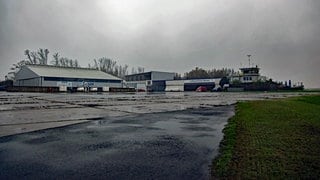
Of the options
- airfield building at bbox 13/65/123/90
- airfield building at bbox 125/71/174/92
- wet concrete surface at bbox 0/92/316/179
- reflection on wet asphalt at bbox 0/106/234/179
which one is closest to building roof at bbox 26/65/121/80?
airfield building at bbox 13/65/123/90

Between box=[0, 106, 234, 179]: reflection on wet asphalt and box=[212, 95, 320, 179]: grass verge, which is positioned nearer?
box=[212, 95, 320, 179]: grass verge

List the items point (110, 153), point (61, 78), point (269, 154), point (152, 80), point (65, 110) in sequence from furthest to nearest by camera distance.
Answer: point (152, 80)
point (61, 78)
point (65, 110)
point (110, 153)
point (269, 154)

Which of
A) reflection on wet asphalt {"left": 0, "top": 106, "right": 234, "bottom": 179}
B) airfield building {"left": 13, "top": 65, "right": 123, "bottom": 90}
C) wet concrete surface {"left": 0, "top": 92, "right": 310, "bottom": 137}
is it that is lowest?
reflection on wet asphalt {"left": 0, "top": 106, "right": 234, "bottom": 179}

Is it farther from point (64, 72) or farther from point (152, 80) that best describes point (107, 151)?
point (152, 80)

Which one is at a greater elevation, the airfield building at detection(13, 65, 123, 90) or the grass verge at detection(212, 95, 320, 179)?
the airfield building at detection(13, 65, 123, 90)

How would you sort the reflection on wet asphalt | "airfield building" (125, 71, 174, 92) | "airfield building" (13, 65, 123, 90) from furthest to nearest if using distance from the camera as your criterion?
"airfield building" (125, 71, 174, 92)
"airfield building" (13, 65, 123, 90)
the reflection on wet asphalt

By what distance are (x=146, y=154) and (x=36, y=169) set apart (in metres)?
2.08

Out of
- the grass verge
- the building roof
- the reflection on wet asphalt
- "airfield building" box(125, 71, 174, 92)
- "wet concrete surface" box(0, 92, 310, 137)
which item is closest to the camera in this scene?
the grass verge

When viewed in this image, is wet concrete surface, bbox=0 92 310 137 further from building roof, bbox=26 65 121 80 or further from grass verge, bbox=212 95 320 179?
building roof, bbox=26 65 121 80

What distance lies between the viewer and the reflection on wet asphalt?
14.6 ft

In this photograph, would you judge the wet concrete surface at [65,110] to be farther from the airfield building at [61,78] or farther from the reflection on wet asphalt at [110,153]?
the airfield building at [61,78]

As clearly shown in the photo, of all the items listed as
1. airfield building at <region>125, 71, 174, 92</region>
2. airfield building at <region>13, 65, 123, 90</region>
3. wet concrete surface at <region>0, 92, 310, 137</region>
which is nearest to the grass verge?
wet concrete surface at <region>0, 92, 310, 137</region>

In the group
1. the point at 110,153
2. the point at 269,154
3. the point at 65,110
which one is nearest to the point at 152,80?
the point at 65,110

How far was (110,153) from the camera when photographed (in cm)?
575
